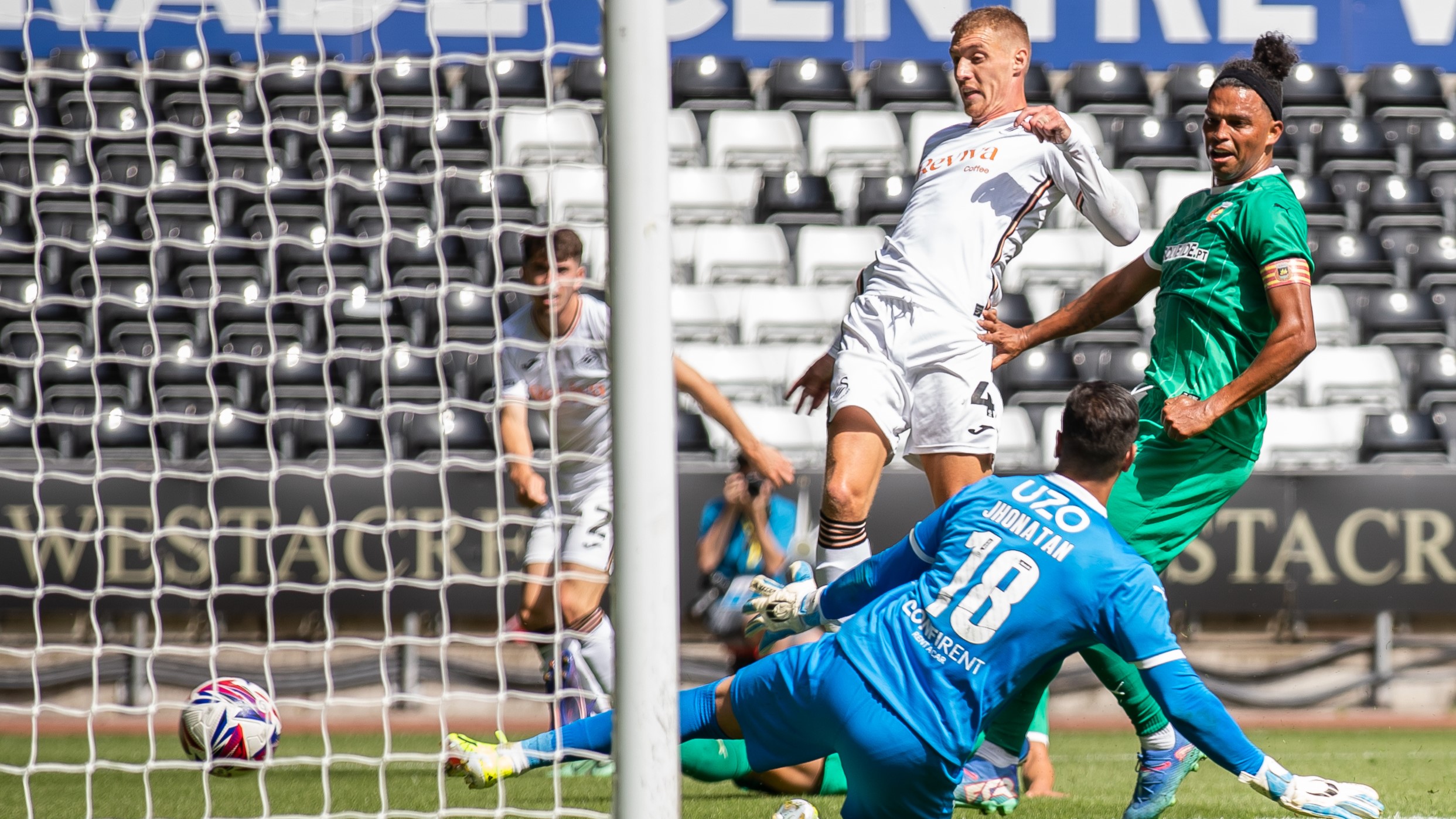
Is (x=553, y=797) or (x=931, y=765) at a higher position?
(x=931, y=765)

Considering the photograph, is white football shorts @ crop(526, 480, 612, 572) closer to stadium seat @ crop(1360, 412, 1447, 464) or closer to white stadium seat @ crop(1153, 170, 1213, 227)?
stadium seat @ crop(1360, 412, 1447, 464)

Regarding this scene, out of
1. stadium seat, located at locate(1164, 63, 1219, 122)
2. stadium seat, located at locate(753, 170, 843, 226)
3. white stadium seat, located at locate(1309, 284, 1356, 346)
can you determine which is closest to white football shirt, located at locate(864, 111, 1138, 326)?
white stadium seat, located at locate(1309, 284, 1356, 346)

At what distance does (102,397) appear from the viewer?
343 inches

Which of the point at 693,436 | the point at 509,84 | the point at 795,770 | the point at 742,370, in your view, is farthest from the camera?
the point at 509,84

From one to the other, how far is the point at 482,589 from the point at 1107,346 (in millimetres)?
4450

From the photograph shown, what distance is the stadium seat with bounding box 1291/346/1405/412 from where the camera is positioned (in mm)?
9117

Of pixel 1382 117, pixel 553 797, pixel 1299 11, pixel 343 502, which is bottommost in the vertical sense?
pixel 553 797

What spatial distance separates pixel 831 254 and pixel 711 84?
6.97 ft

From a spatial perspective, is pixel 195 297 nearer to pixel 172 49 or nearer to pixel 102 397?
pixel 102 397

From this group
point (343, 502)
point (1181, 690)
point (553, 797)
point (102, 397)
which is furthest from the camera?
point (102, 397)

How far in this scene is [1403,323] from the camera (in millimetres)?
9430

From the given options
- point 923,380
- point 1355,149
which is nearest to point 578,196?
point 1355,149

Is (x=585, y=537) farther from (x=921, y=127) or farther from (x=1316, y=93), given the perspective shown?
(x=1316, y=93)

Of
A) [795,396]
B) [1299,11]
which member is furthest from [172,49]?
[1299,11]
